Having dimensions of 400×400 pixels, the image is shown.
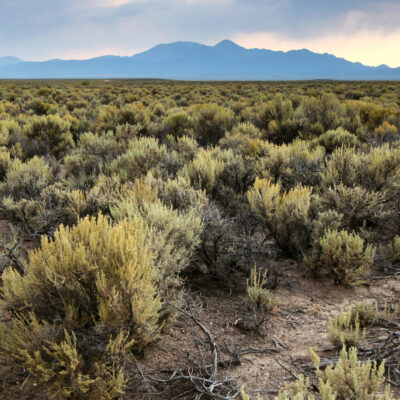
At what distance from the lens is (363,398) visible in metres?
1.68

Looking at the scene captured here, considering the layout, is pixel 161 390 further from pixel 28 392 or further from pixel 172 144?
pixel 172 144

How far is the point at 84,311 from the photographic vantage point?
2381 mm

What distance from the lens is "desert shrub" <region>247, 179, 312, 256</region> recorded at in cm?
417

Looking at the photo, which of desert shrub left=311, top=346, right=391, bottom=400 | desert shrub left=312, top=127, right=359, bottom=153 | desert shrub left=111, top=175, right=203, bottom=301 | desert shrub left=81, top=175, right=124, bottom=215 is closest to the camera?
desert shrub left=311, top=346, right=391, bottom=400

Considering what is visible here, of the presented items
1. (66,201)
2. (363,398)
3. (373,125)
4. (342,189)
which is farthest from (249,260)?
(373,125)

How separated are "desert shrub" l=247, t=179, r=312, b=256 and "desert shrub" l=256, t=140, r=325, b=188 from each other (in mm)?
1361

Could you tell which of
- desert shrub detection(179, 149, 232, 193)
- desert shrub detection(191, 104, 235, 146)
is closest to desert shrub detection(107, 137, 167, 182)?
desert shrub detection(179, 149, 232, 193)

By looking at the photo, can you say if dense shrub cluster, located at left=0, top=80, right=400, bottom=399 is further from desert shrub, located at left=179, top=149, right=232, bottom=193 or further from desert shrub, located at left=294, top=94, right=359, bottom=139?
desert shrub, located at left=294, top=94, right=359, bottom=139

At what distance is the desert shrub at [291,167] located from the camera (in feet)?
19.0

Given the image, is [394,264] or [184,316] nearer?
[184,316]

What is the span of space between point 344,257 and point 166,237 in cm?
192

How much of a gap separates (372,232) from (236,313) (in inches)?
86.2

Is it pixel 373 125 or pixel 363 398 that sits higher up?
pixel 373 125

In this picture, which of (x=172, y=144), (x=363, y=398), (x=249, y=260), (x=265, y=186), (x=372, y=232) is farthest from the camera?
(x=172, y=144)
